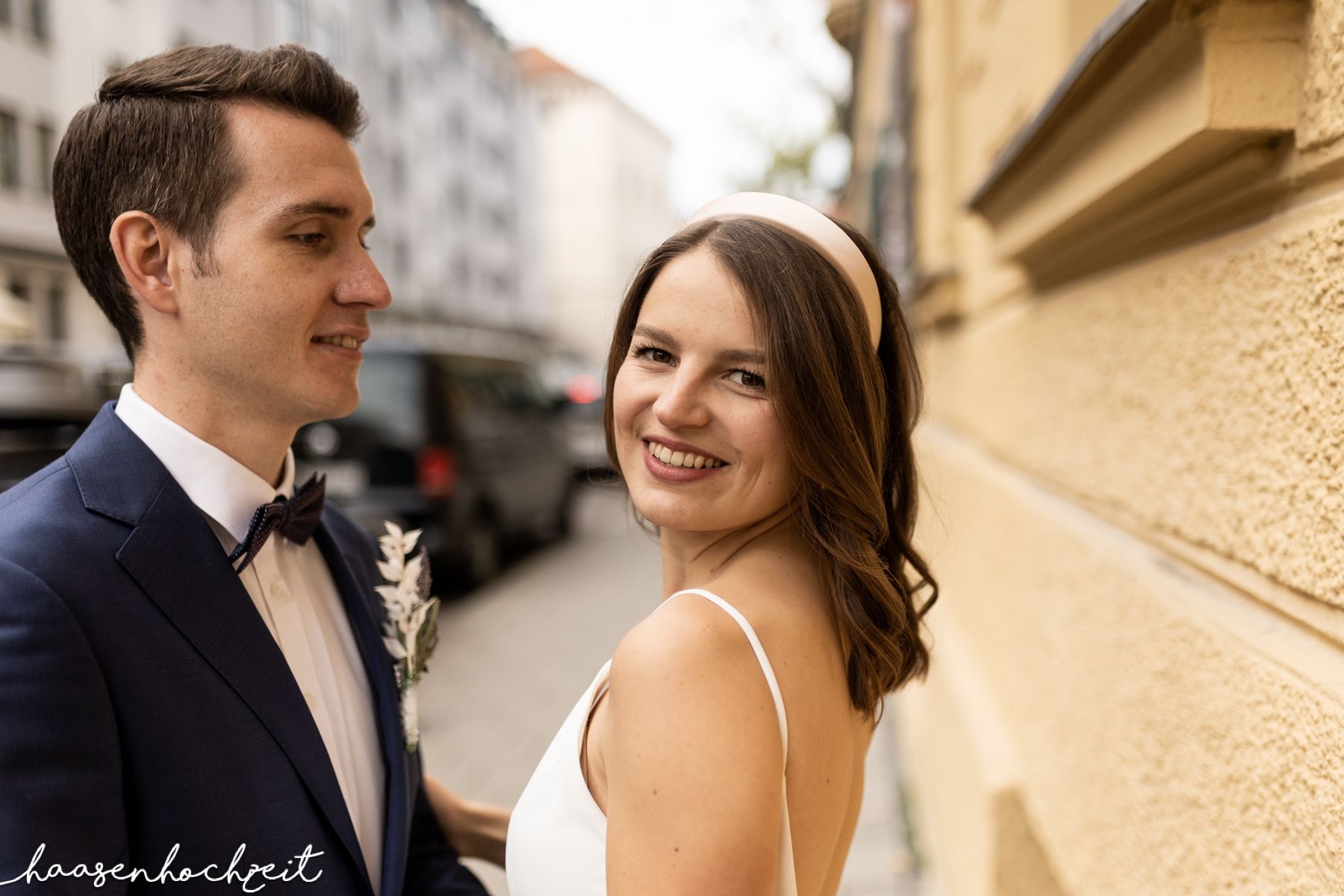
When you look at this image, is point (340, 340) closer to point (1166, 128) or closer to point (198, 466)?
point (198, 466)

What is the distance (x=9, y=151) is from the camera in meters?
19.1

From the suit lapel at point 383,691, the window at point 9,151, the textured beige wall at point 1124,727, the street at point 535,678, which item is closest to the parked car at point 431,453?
the street at point 535,678

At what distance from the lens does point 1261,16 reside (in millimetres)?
1227

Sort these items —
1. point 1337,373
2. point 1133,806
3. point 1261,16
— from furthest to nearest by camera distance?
point 1133,806, point 1261,16, point 1337,373

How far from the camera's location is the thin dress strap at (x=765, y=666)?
1.25 m

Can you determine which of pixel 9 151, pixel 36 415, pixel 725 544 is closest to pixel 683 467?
pixel 725 544

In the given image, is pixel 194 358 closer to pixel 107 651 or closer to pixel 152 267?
pixel 152 267

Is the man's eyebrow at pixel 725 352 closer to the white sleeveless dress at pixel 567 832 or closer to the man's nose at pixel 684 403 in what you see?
the man's nose at pixel 684 403

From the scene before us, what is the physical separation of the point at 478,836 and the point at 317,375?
3.27ft

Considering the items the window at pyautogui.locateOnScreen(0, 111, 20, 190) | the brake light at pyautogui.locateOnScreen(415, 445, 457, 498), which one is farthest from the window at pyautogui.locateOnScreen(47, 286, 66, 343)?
the brake light at pyautogui.locateOnScreen(415, 445, 457, 498)

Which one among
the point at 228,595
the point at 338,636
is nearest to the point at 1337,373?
the point at 228,595

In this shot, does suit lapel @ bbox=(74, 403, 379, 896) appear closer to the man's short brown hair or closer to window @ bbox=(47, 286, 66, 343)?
the man's short brown hair

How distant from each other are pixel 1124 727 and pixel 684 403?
1037 millimetres

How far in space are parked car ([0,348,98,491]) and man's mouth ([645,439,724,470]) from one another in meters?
3.79
